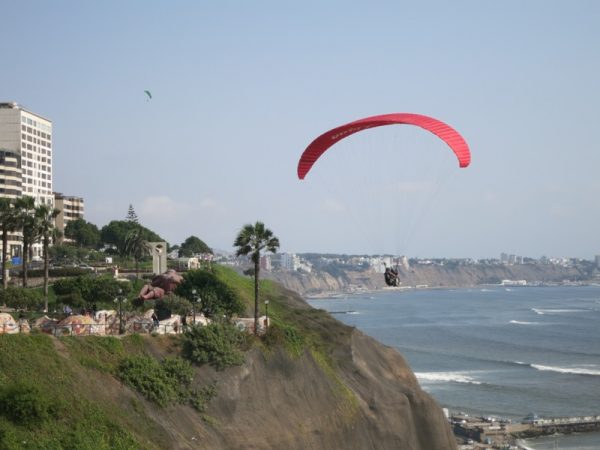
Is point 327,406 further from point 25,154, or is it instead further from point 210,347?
point 25,154

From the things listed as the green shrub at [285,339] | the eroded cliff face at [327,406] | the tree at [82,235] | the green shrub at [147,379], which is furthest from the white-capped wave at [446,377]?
the green shrub at [147,379]

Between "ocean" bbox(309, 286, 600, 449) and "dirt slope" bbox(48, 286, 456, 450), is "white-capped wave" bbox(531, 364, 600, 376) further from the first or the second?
"dirt slope" bbox(48, 286, 456, 450)

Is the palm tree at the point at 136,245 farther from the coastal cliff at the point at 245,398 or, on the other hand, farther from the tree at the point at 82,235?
the tree at the point at 82,235

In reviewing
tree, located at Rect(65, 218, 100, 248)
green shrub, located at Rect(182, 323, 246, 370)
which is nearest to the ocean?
green shrub, located at Rect(182, 323, 246, 370)

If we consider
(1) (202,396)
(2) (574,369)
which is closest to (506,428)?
(2) (574,369)

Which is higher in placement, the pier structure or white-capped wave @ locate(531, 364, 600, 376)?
white-capped wave @ locate(531, 364, 600, 376)
